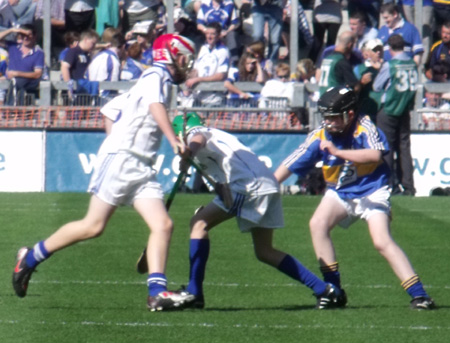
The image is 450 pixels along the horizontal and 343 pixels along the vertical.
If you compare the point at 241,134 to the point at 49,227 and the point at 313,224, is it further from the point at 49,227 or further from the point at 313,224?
the point at 313,224

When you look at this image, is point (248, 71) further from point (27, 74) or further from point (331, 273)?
point (331, 273)

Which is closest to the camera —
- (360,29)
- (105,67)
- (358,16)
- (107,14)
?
(105,67)

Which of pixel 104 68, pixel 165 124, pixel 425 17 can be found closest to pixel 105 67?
pixel 104 68

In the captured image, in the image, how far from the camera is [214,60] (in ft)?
60.8

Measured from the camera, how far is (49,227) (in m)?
12.7

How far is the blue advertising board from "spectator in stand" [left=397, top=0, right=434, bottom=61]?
4.00 meters

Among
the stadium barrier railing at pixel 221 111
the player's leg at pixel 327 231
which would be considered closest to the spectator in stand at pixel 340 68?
the stadium barrier railing at pixel 221 111

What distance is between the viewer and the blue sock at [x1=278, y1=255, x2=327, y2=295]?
802cm

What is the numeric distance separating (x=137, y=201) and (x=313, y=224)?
1.22 metres

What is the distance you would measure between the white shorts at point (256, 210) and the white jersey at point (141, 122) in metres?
0.63

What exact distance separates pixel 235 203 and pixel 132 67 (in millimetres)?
10964

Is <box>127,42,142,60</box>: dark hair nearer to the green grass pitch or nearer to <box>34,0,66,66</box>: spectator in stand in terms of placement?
<box>34,0,66,66</box>: spectator in stand

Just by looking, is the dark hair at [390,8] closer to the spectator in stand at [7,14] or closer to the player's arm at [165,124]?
the spectator in stand at [7,14]

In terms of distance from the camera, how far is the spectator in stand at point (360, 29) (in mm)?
19125
